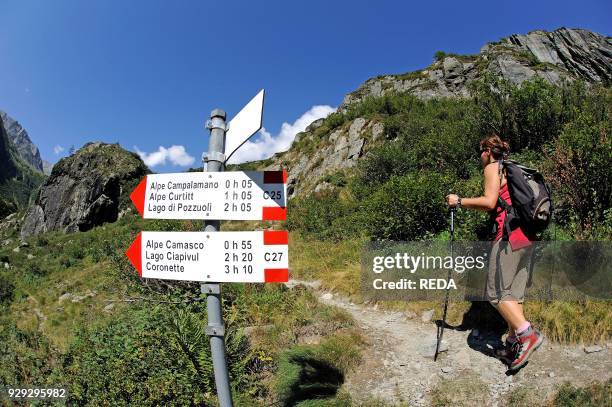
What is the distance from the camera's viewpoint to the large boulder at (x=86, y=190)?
3816 cm

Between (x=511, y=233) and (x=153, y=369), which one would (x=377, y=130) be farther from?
(x=153, y=369)

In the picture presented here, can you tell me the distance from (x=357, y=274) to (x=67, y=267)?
952 inches

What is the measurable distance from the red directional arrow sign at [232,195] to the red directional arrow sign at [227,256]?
0.13 metres

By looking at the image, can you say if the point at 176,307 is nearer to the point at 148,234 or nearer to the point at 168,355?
the point at 168,355

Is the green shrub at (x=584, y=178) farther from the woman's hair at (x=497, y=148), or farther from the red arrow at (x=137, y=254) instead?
the red arrow at (x=137, y=254)

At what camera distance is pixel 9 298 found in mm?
16609

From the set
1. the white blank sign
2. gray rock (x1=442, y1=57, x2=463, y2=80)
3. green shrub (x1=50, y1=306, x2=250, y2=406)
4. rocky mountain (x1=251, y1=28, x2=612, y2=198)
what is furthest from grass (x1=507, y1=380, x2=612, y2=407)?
gray rock (x1=442, y1=57, x2=463, y2=80)

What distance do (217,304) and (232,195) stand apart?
697mm

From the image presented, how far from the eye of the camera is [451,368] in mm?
4059

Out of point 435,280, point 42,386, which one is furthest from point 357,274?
point 42,386

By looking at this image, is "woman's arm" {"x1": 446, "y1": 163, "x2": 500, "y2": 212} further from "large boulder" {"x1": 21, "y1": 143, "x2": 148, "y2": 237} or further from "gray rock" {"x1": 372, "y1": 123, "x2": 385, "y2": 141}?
"large boulder" {"x1": 21, "y1": 143, "x2": 148, "y2": 237}

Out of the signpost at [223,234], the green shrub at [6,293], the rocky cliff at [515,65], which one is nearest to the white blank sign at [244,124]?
the signpost at [223,234]

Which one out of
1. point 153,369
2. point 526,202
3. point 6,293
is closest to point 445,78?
point 526,202

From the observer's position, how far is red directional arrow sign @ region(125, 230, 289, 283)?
2.20m
